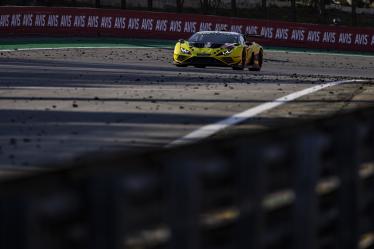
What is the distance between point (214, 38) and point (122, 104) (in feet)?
54.4

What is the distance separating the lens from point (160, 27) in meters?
61.1

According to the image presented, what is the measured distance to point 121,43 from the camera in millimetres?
56000

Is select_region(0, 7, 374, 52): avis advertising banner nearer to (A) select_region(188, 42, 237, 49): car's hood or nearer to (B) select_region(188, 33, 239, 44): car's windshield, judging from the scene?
(B) select_region(188, 33, 239, 44): car's windshield

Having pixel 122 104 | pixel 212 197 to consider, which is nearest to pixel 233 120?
pixel 122 104

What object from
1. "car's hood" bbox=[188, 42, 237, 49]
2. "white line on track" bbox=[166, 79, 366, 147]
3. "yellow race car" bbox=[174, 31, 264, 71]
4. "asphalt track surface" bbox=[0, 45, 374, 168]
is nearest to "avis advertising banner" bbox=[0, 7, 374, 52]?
"asphalt track surface" bbox=[0, 45, 374, 168]

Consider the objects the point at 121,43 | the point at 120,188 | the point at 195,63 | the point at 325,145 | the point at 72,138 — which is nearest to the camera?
the point at 120,188

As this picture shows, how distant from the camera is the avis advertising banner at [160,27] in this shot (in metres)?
57.5

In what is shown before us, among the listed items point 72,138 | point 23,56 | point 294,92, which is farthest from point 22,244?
point 23,56

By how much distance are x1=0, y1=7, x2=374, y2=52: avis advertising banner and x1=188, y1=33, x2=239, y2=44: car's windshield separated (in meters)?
21.6

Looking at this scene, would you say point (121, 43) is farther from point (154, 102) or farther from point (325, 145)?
point (325, 145)

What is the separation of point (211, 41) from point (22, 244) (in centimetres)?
3318

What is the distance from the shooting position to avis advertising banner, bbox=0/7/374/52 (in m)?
57.5

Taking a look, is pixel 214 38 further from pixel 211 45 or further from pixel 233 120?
pixel 233 120

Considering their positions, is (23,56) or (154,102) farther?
(23,56)
